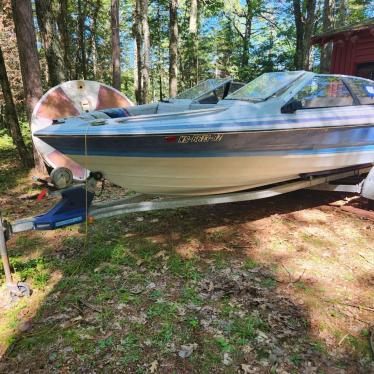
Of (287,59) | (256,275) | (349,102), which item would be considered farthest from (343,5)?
(256,275)

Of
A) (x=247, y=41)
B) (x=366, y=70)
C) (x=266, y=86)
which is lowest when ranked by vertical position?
(x=266, y=86)

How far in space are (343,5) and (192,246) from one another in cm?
2261

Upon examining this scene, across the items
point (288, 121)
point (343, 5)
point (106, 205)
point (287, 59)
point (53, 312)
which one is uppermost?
point (343, 5)

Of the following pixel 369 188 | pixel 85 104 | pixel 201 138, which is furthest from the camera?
pixel 85 104

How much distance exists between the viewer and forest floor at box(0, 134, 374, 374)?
2609 millimetres

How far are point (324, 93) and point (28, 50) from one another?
17.5 ft

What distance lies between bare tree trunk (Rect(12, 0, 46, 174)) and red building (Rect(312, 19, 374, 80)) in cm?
814

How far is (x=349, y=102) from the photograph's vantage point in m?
5.02

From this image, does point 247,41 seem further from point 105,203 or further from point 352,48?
point 105,203

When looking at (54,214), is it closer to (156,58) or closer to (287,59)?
(287,59)

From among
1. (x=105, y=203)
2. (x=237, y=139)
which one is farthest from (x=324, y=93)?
(x=105, y=203)

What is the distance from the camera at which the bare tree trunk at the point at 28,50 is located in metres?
6.32

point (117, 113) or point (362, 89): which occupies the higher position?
point (362, 89)

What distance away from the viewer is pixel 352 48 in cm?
1043
